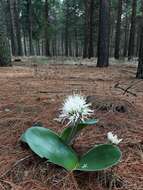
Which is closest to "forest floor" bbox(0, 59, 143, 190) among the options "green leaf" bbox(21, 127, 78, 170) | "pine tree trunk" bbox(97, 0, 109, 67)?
"green leaf" bbox(21, 127, 78, 170)

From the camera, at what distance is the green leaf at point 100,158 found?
4.94 feet

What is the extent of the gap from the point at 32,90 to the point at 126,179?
2339 millimetres

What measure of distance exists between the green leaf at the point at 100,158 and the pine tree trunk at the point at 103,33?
24.7 ft

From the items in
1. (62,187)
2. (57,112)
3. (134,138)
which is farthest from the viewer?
(57,112)

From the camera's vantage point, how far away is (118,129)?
2197 mm

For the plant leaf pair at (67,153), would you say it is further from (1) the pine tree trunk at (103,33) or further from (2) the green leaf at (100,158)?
(1) the pine tree trunk at (103,33)

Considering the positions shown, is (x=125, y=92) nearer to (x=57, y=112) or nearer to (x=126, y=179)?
(x=57, y=112)

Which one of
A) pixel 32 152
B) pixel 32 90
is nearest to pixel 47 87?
pixel 32 90

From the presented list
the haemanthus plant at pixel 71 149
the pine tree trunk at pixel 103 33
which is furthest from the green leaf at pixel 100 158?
the pine tree trunk at pixel 103 33

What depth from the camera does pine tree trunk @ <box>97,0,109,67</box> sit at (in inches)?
343

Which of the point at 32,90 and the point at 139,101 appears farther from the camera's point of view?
the point at 32,90

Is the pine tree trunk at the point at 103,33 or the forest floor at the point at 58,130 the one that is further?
the pine tree trunk at the point at 103,33

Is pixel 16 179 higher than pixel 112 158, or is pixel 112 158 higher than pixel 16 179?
pixel 112 158

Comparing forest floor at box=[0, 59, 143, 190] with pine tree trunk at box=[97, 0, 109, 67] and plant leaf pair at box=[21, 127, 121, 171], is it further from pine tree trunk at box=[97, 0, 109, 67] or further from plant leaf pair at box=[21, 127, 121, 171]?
pine tree trunk at box=[97, 0, 109, 67]
